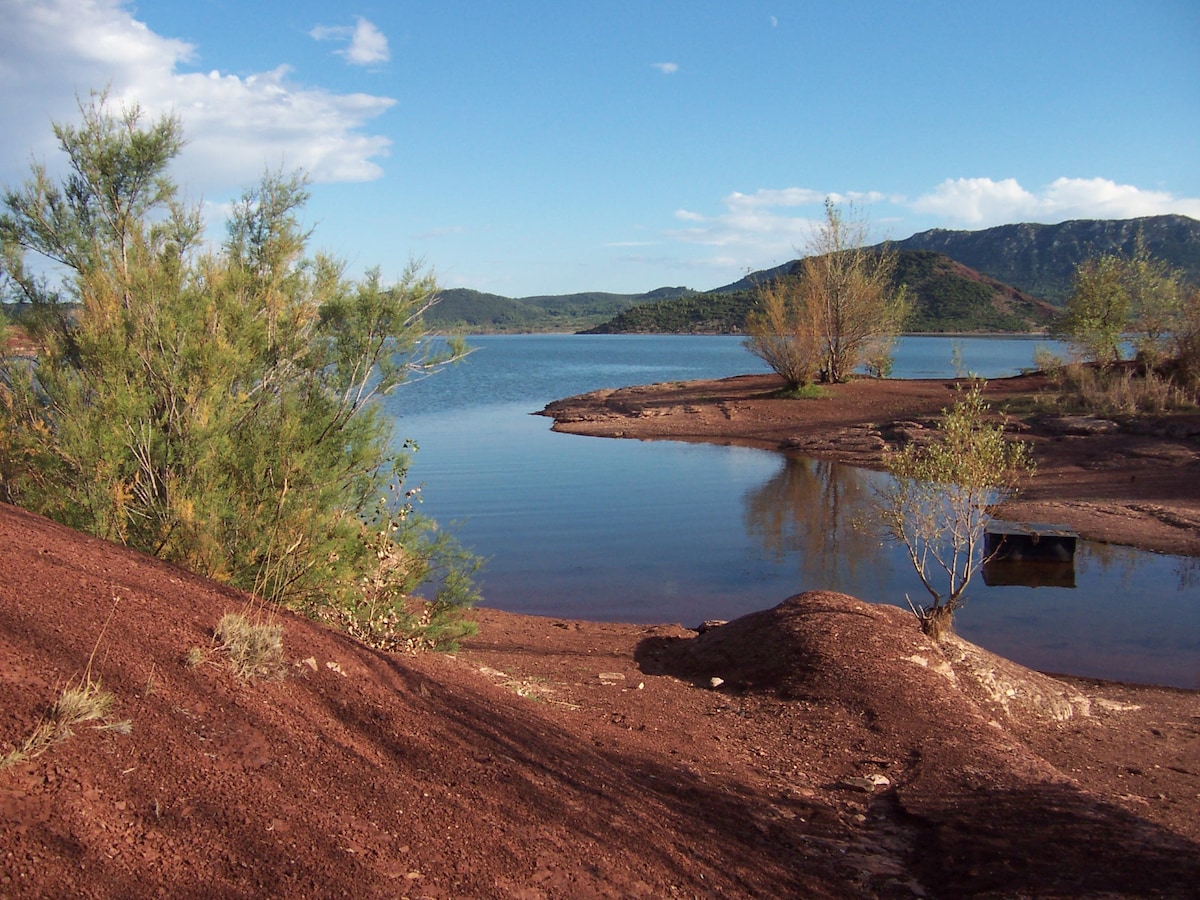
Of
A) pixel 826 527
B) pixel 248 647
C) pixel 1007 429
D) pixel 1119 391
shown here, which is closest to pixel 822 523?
pixel 826 527

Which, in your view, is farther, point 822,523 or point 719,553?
point 822,523

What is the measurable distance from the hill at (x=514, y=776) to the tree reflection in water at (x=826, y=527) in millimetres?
4501

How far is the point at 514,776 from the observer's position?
16.1ft

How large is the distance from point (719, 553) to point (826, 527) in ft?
11.0

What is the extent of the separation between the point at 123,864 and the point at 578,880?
185 cm

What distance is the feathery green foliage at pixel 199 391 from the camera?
6891mm

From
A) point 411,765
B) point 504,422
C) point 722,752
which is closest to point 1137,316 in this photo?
point 504,422

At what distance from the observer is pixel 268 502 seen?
7.26 m

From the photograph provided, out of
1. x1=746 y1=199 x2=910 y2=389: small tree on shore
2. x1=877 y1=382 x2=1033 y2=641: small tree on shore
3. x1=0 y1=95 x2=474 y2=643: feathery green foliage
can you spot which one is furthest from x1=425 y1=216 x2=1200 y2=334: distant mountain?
x1=0 y1=95 x2=474 y2=643: feathery green foliage

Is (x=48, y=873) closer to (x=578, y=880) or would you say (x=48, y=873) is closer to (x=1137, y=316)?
(x=578, y=880)

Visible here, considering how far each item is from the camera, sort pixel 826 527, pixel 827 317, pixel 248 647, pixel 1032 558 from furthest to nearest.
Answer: pixel 827 317 < pixel 826 527 < pixel 1032 558 < pixel 248 647

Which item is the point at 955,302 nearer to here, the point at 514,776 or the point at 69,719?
the point at 514,776

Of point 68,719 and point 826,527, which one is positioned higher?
point 68,719

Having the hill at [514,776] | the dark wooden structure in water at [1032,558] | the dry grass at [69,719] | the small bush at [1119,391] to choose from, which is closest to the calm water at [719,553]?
the dark wooden structure in water at [1032,558]
